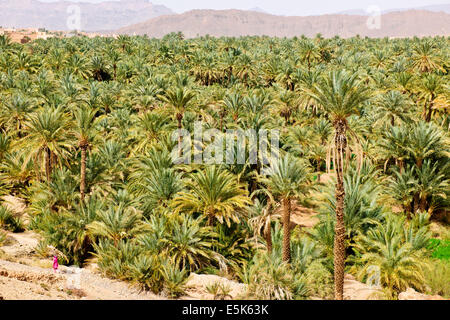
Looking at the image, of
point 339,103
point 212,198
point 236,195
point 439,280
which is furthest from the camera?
point 236,195

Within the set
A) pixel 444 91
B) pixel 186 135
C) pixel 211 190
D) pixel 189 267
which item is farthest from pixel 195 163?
pixel 444 91

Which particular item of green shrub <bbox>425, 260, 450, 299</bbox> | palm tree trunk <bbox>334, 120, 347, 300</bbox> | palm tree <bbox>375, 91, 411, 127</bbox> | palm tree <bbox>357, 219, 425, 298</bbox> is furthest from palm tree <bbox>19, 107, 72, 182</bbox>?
palm tree <bbox>375, 91, 411, 127</bbox>

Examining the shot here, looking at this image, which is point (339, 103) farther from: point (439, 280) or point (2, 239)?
point (2, 239)

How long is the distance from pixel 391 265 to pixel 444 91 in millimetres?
24238

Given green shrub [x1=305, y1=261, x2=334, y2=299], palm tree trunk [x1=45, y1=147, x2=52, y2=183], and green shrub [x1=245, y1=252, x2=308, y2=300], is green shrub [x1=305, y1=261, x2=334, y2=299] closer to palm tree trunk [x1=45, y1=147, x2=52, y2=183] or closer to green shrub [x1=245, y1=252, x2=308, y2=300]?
green shrub [x1=245, y1=252, x2=308, y2=300]

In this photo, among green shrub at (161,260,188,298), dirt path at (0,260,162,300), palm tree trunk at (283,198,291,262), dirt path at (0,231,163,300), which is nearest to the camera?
dirt path at (0,260,162,300)

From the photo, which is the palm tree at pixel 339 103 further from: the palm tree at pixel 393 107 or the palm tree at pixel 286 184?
the palm tree at pixel 393 107

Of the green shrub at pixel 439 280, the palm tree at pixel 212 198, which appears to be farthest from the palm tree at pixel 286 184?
the green shrub at pixel 439 280

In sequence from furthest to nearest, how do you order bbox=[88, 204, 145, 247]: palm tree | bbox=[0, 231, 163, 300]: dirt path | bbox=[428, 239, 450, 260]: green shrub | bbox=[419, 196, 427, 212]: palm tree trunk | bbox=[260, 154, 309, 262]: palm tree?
bbox=[419, 196, 427, 212]: palm tree trunk, bbox=[428, 239, 450, 260]: green shrub, bbox=[88, 204, 145, 247]: palm tree, bbox=[260, 154, 309, 262]: palm tree, bbox=[0, 231, 163, 300]: dirt path

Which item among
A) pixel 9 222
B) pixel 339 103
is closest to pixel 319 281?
pixel 339 103

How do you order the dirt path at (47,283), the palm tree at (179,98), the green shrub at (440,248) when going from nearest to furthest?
the dirt path at (47,283) → the green shrub at (440,248) → the palm tree at (179,98)

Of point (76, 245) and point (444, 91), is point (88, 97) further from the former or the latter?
point (444, 91)

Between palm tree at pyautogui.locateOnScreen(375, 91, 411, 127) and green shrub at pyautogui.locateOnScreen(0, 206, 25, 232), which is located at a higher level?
palm tree at pyautogui.locateOnScreen(375, 91, 411, 127)

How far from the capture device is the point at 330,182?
2505cm
